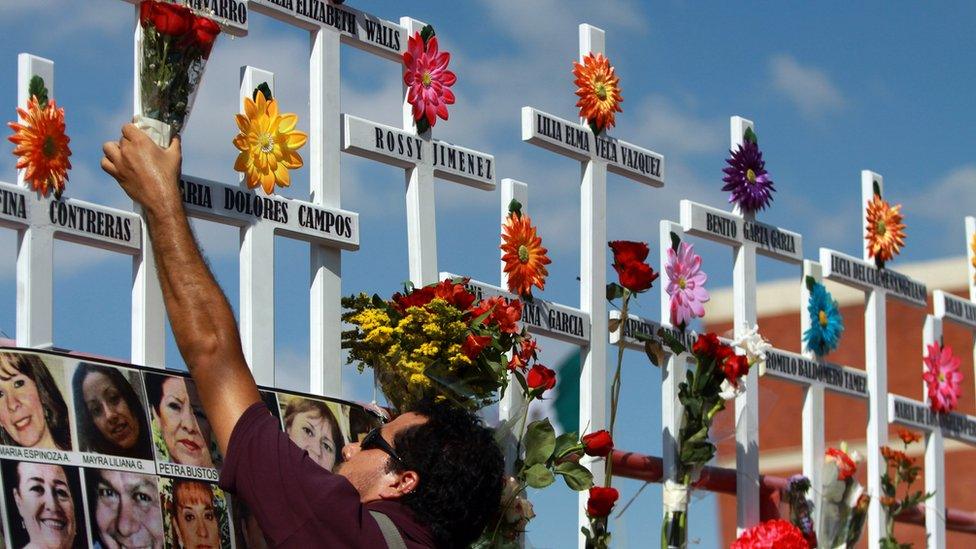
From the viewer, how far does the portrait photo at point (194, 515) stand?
3438mm

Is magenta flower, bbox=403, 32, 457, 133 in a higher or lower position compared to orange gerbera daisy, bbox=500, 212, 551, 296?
higher

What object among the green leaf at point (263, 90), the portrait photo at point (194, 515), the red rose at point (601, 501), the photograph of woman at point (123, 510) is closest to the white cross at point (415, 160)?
the green leaf at point (263, 90)

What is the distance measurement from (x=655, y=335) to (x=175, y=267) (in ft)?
12.5

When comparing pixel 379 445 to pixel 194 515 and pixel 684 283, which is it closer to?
pixel 194 515

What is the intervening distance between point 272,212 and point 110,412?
1044 mm

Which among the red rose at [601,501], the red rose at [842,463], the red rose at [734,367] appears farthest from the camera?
the red rose at [842,463]

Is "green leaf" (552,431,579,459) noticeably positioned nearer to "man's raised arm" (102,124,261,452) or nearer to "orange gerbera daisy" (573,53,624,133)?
"orange gerbera daisy" (573,53,624,133)

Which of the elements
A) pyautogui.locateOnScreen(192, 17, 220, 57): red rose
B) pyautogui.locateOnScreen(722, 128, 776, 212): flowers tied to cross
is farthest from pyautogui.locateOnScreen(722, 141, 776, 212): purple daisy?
pyautogui.locateOnScreen(192, 17, 220, 57): red rose

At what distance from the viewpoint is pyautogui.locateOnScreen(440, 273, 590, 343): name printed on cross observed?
4992 mm

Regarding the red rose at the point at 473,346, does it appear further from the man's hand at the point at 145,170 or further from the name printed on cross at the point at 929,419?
the name printed on cross at the point at 929,419

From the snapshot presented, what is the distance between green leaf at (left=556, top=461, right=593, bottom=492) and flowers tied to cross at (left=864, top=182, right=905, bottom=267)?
11.3 feet

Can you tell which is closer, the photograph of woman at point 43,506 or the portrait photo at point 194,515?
the photograph of woman at point 43,506

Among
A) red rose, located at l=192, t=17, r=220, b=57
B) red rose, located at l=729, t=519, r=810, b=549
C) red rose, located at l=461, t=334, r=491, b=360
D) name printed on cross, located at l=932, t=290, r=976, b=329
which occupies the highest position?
name printed on cross, located at l=932, t=290, r=976, b=329

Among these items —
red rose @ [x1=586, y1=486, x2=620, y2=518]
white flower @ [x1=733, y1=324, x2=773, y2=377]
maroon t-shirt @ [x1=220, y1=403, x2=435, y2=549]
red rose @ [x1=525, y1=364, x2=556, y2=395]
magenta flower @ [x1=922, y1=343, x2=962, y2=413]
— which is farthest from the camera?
magenta flower @ [x1=922, y1=343, x2=962, y2=413]
